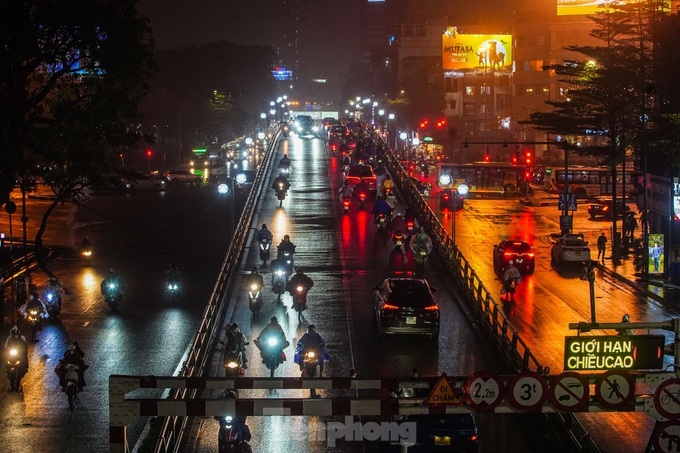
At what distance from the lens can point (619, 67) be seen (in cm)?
5166

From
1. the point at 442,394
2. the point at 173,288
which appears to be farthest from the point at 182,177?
the point at 442,394

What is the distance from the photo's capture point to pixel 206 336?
85.1ft

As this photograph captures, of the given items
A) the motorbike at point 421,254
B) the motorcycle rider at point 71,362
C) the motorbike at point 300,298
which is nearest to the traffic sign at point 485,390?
the motorcycle rider at point 71,362

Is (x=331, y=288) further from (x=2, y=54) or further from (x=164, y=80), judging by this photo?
(x=164, y=80)

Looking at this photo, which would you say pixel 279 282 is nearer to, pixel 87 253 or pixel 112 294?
pixel 112 294

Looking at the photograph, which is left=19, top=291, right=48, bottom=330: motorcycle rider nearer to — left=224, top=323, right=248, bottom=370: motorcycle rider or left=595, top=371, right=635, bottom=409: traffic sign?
left=224, top=323, right=248, bottom=370: motorcycle rider

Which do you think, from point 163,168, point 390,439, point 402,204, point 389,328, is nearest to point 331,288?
point 389,328

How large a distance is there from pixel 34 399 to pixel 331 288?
14404 mm

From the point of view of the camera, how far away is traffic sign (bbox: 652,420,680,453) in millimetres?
13992

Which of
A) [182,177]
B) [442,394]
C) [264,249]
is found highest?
[442,394]

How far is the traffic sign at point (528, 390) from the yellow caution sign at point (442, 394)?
0.72 meters

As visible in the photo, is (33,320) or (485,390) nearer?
(485,390)

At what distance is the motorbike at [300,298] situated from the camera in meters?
29.9

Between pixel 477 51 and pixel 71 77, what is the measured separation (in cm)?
9755
